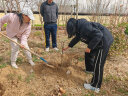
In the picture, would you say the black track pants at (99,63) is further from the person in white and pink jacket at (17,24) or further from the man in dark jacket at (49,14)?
the man in dark jacket at (49,14)

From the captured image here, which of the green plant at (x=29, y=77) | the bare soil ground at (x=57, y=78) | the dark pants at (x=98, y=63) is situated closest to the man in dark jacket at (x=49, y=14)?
the bare soil ground at (x=57, y=78)

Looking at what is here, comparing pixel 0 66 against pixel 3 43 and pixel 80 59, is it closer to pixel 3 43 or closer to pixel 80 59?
pixel 3 43

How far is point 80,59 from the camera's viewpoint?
3617 millimetres

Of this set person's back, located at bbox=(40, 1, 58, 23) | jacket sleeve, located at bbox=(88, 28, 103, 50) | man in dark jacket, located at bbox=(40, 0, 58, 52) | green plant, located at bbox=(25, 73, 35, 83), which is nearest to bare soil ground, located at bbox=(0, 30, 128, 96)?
green plant, located at bbox=(25, 73, 35, 83)

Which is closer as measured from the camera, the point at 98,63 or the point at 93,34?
the point at 93,34

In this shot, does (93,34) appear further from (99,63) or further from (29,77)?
(29,77)

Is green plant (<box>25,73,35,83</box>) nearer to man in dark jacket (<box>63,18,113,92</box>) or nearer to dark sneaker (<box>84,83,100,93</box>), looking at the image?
dark sneaker (<box>84,83,100,93</box>)

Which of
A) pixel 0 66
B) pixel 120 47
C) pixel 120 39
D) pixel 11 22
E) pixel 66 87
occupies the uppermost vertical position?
pixel 11 22

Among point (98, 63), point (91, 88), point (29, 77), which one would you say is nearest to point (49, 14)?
point (29, 77)

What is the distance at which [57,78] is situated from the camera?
284 centimetres

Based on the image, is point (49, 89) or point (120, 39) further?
point (120, 39)

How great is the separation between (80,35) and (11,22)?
153 cm

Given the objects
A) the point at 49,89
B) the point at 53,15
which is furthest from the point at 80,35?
the point at 53,15

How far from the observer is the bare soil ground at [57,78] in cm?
248
